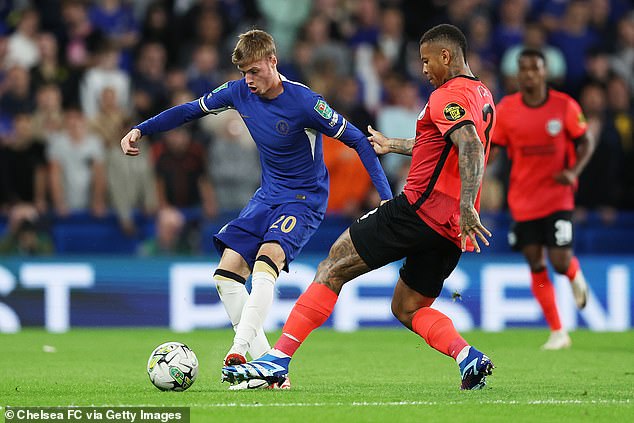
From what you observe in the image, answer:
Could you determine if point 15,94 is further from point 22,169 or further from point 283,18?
point 283,18

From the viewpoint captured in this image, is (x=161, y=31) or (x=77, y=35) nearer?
(x=77, y=35)

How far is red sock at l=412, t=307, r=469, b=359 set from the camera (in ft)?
25.6

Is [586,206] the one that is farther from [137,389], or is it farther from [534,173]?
[137,389]

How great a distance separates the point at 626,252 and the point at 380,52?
14.9 ft

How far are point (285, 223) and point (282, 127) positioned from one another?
65 cm

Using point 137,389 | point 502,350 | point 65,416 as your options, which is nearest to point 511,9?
point 502,350

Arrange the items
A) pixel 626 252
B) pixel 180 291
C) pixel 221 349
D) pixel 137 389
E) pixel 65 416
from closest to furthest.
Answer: pixel 65 416 < pixel 137 389 < pixel 221 349 < pixel 180 291 < pixel 626 252

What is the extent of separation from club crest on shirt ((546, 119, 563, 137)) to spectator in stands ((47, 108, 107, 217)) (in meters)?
5.89

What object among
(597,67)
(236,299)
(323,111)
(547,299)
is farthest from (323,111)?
(597,67)

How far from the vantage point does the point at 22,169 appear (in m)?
15.1

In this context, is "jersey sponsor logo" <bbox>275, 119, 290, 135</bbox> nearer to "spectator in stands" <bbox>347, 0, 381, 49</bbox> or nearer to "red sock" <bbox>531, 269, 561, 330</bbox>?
"red sock" <bbox>531, 269, 561, 330</bbox>

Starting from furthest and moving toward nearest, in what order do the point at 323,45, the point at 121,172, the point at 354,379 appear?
1. the point at 323,45
2. the point at 121,172
3. the point at 354,379

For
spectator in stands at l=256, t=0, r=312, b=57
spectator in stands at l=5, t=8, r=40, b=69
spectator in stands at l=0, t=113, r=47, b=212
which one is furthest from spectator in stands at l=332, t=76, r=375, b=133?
spectator in stands at l=5, t=8, r=40, b=69

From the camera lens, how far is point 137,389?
26.1 ft
